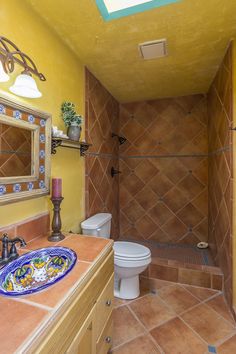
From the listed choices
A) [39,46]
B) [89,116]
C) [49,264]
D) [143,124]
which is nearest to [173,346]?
[49,264]

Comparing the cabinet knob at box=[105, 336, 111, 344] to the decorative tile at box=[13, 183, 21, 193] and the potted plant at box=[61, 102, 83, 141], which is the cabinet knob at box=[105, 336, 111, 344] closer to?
the decorative tile at box=[13, 183, 21, 193]

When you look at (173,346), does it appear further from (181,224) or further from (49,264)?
(181,224)

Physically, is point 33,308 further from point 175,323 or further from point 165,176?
point 165,176

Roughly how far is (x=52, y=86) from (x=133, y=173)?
5.77 ft

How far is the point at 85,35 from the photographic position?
1.46 meters

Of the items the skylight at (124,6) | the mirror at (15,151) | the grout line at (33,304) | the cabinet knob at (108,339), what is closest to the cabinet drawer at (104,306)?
the cabinet knob at (108,339)

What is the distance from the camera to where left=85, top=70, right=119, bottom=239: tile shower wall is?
6.48 ft

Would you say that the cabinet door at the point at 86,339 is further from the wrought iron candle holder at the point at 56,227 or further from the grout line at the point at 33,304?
the wrought iron candle holder at the point at 56,227

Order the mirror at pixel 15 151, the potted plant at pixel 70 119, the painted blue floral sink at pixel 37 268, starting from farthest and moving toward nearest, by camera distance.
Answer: the potted plant at pixel 70 119 < the mirror at pixel 15 151 < the painted blue floral sink at pixel 37 268

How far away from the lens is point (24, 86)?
3.33 ft

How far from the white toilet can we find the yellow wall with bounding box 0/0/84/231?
0.16 meters

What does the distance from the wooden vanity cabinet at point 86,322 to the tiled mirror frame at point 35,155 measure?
616 millimetres

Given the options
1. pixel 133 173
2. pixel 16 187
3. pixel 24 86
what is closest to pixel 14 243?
pixel 16 187

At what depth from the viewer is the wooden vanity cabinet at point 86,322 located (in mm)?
583
